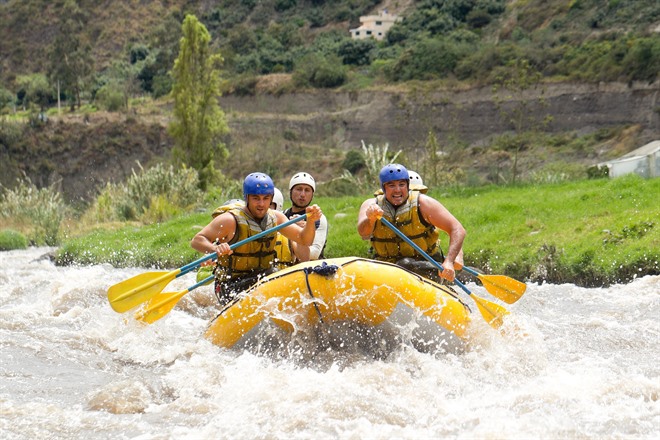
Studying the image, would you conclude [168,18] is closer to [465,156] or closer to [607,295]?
[465,156]

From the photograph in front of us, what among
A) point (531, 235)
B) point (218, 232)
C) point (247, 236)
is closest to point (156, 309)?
point (218, 232)

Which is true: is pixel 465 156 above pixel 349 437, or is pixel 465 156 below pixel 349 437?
below

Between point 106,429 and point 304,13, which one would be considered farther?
point 304,13

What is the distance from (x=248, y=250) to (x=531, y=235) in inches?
216

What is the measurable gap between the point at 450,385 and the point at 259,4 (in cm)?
7664

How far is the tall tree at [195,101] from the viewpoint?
24891 mm

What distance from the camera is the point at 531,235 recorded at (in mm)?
12125

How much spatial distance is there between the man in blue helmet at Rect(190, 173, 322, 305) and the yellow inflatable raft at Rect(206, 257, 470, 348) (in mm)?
728

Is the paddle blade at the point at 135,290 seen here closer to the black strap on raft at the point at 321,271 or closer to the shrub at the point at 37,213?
the black strap on raft at the point at 321,271

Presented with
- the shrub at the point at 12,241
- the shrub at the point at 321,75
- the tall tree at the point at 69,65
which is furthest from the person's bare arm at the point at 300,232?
the tall tree at the point at 69,65

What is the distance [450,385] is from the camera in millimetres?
6133

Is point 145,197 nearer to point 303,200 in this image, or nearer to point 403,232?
point 303,200

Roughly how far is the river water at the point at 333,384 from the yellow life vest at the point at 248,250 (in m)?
0.74

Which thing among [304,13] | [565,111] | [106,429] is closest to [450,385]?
[106,429]
